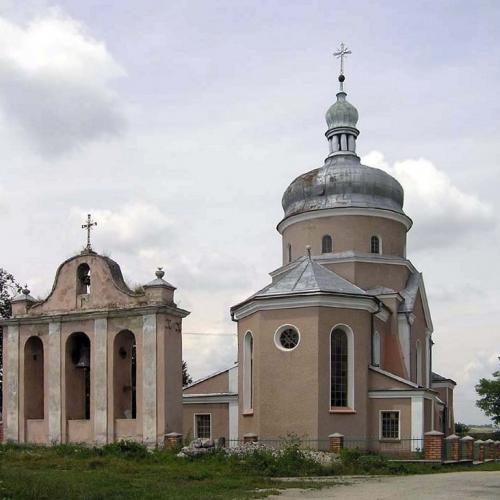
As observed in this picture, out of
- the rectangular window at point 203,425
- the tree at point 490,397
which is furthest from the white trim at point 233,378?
the tree at point 490,397

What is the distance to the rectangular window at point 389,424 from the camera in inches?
1190

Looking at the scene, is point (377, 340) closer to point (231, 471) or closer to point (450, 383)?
point (450, 383)

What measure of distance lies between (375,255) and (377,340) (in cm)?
476

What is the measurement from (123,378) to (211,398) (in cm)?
722

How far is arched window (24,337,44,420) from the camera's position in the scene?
28.9m

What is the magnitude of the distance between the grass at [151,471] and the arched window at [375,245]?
1260cm

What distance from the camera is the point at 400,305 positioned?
119ft

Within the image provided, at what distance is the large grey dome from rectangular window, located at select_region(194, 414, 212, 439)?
1062 cm

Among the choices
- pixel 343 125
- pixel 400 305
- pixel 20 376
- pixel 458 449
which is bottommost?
pixel 458 449

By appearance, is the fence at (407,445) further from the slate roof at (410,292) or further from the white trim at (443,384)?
the white trim at (443,384)

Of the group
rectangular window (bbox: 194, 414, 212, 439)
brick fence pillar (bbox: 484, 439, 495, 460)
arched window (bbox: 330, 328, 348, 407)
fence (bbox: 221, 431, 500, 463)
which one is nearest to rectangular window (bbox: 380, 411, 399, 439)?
fence (bbox: 221, 431, 500, 463)

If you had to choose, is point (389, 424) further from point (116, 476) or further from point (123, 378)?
point (116, 476)

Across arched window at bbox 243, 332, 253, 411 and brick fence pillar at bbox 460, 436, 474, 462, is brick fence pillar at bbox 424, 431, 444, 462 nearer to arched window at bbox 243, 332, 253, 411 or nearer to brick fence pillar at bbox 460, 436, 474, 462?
brick fence pillar at bbox 460, 436, 474, 462

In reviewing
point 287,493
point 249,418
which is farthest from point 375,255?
point 287,493
